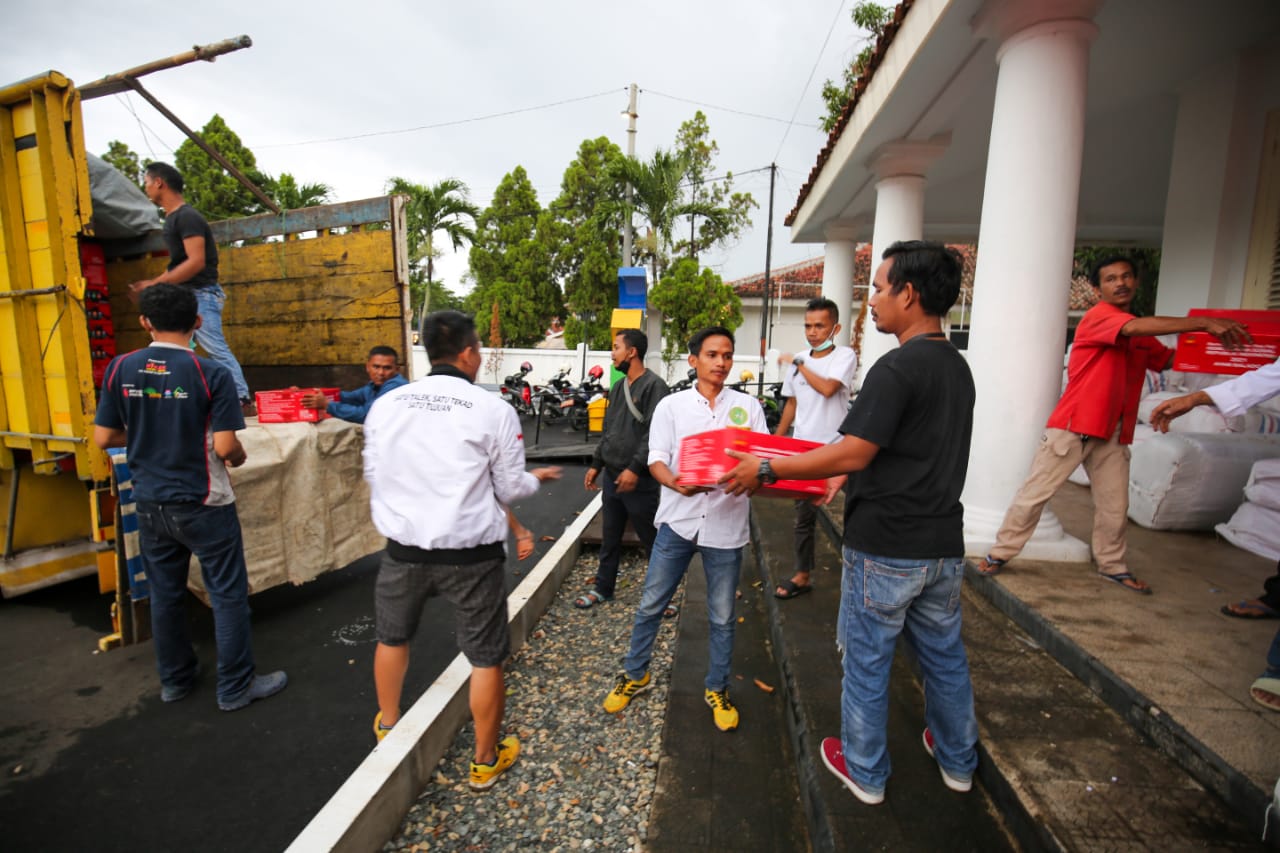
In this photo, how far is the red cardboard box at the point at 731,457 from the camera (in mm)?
2207

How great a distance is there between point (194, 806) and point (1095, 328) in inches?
174

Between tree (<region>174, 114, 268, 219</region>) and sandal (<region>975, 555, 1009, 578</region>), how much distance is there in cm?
1970

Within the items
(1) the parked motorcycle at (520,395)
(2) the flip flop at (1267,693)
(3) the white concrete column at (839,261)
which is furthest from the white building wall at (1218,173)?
(1) the parked motorcycle at (520,395)

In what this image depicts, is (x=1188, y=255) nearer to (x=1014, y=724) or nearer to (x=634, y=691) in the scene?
(x=1014, y=724)

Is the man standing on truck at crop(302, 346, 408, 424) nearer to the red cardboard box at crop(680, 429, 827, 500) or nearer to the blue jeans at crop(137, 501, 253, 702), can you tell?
the blue jeans at crop(137, 501, 253, 702)

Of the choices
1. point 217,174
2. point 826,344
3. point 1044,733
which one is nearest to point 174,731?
point 1044,733

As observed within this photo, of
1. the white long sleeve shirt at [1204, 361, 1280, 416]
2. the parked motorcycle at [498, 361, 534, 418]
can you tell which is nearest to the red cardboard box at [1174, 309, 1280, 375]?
the white long sleeve shirt at [1204, 361, 1280, 416]

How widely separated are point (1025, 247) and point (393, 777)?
156 inches

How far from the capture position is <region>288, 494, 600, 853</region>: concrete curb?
191cm

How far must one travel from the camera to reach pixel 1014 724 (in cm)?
212

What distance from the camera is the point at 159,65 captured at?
3.90m

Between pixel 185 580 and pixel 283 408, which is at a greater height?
pixel 283 408

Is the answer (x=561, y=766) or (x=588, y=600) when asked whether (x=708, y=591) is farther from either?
(x=588, y=600)

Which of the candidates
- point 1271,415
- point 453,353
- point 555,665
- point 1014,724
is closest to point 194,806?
point 555,665
